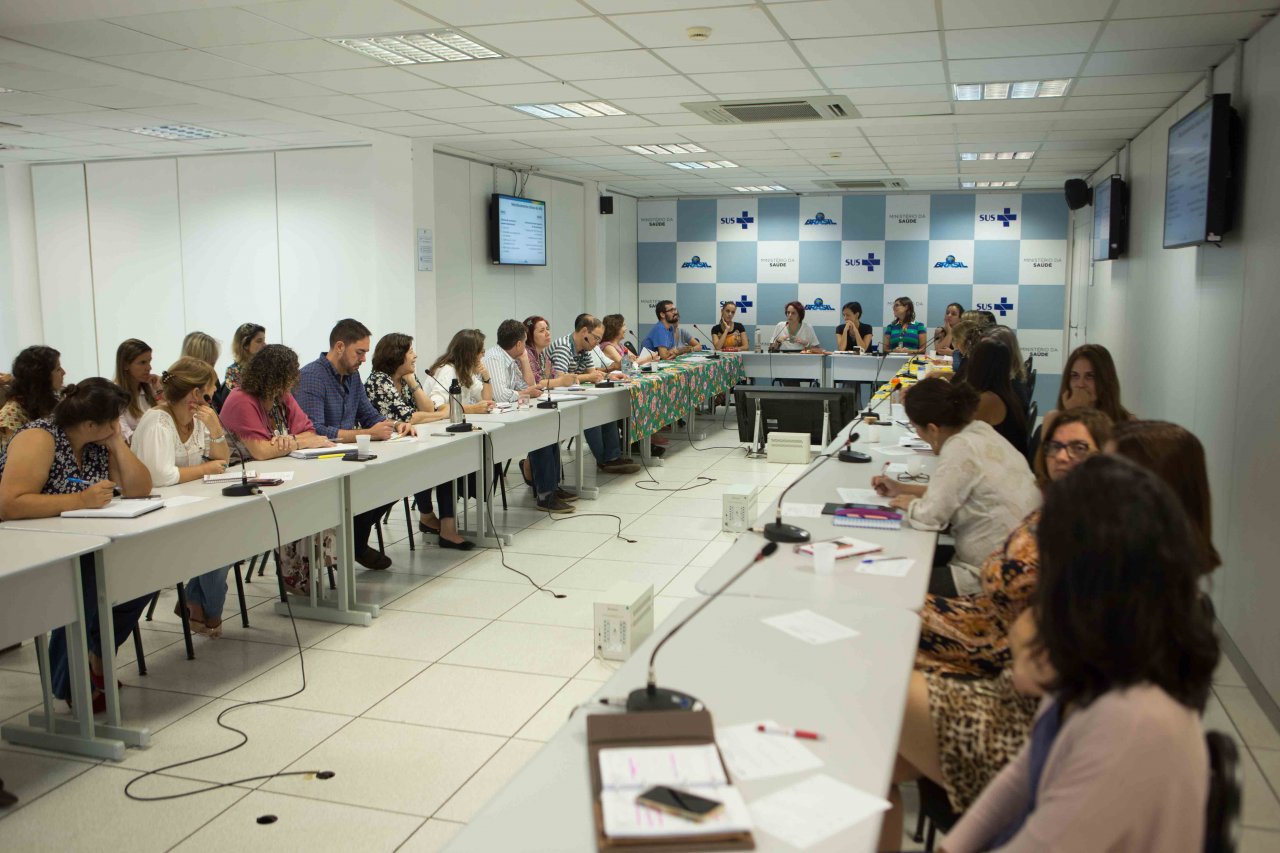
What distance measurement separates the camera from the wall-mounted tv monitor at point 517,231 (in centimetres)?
916

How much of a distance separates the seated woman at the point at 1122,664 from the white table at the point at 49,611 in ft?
8.65

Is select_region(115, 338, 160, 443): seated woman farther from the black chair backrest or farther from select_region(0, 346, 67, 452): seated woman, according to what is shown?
the black chair backrest

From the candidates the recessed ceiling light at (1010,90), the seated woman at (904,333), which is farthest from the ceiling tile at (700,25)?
the seated woman at (904,333)

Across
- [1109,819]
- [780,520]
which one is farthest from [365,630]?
[1109,819]

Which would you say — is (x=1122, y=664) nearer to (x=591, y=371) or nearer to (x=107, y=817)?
(x=107, y=817)

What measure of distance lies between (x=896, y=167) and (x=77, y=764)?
868cm

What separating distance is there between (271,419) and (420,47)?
202 cm

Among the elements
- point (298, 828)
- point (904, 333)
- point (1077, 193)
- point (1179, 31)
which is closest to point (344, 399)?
point (298, 828)

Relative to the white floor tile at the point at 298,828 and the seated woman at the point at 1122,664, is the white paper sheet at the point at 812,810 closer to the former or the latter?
the seated woman at the point at 1122,664

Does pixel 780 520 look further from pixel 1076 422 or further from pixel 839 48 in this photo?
pixel 839 48

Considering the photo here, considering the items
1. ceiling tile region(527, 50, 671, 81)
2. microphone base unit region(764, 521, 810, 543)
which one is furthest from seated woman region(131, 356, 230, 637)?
ceiling tile region(527, 50, 671, 81)

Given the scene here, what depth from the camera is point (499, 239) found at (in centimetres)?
917

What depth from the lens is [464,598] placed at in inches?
184

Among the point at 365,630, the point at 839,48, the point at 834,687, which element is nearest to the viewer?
the point at 834,687
